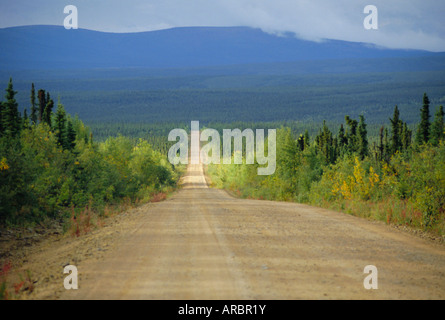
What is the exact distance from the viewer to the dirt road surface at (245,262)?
8414 millimetres

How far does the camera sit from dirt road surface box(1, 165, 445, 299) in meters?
8.41

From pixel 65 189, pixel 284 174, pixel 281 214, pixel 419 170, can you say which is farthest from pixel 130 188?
pixel 419 170

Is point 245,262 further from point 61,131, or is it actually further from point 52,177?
point 61,131

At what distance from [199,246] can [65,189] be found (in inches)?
531

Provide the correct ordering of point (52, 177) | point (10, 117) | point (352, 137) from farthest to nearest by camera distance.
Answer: point (352, 137), point (10, 117), point (52, 177)

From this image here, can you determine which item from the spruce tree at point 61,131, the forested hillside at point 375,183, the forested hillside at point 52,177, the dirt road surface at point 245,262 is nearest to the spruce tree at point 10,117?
the forested hillside at point 52,177

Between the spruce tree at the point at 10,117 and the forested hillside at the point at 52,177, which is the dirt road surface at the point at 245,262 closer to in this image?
the forested hillside at the point at 52,177

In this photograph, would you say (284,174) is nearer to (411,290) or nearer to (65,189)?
(65,189)

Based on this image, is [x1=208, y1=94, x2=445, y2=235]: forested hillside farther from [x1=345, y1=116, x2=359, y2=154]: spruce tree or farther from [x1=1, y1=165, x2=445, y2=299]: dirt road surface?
[x1=345, y1=116, x2=359, y2=154]: spruce tree

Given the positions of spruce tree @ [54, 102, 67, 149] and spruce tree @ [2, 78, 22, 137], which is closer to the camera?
spruce tree @ [54, 102, 67, 149]

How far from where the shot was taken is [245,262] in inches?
415

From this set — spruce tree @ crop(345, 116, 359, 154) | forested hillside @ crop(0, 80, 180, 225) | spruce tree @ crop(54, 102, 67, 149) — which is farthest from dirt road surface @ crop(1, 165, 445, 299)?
spruce tree @ crop(345, 116, 359, 154)

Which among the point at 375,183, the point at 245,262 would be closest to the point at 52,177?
the point at 375,183

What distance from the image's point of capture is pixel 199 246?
41.3 feet
